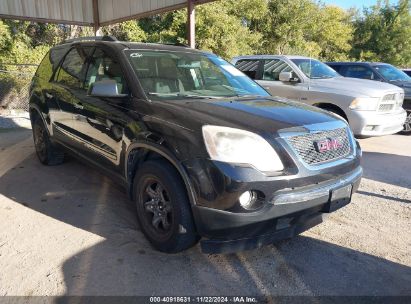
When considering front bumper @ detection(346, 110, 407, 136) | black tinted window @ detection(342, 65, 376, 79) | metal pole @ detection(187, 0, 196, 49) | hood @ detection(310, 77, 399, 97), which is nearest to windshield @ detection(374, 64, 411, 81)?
black tinted window @ detection(342, 65, 376, 79)

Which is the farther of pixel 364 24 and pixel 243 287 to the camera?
pixel 364 24

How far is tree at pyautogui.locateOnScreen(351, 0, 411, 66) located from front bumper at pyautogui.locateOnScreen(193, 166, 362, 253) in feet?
120

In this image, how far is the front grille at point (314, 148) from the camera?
287 cm

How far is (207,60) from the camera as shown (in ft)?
14.7

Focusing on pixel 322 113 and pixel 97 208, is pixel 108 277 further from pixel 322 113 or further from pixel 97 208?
pixel 322 113

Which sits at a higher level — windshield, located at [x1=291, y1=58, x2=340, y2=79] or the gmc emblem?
windshield, located at [x1=291, y1=58, x2=340, y2=79]

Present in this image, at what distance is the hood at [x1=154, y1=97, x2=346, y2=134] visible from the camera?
2895 millimetres

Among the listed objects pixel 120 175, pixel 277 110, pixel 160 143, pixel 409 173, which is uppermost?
pixel 277 110

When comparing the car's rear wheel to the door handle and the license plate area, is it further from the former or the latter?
the door handle

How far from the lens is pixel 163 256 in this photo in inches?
128

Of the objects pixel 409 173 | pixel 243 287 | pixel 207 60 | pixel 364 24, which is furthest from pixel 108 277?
pixel 364 24

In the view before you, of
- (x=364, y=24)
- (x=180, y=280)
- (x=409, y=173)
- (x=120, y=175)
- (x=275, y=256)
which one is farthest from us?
(x=364, y=24)

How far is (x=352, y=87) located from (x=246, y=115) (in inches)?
193

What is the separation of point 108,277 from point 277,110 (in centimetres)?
197
